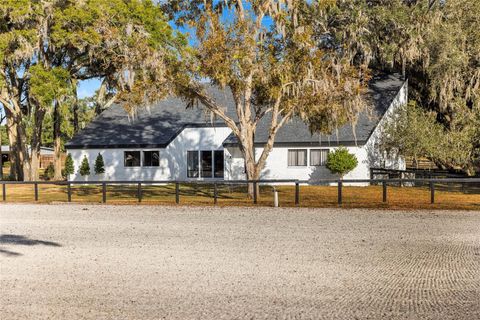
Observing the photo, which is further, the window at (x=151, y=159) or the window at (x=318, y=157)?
the window at (x=151, y=159)

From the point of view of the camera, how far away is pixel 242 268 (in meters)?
7.91

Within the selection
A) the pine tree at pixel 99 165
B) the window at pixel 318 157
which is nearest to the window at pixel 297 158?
the window at pixel 318 157

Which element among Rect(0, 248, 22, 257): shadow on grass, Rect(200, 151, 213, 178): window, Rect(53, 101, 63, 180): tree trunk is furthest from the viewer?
Rect(53, 101, 63, 180): tree trunk

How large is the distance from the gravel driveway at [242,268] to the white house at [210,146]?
15.6 meters

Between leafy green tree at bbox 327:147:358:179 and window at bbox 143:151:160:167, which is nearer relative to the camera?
leafy green tree at bbox 327:147:358:179

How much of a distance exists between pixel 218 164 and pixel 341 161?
8.56 m

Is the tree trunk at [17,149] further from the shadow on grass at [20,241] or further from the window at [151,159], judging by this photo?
the shadow on grass at [20,241]

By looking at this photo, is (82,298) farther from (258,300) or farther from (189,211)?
(189,211)

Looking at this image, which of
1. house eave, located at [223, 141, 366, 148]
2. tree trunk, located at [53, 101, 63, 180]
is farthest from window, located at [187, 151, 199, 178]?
tree trunk, located at [53, 101, 63, 180]

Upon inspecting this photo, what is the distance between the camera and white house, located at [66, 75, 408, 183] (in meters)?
29.8

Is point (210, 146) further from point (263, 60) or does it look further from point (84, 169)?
point (263, 60)

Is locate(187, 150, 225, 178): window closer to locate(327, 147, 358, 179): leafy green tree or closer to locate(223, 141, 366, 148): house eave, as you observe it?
locate(223, 141, 366, 148): house eave

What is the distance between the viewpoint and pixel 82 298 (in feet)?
20.7

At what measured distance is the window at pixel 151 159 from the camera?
33219mm
